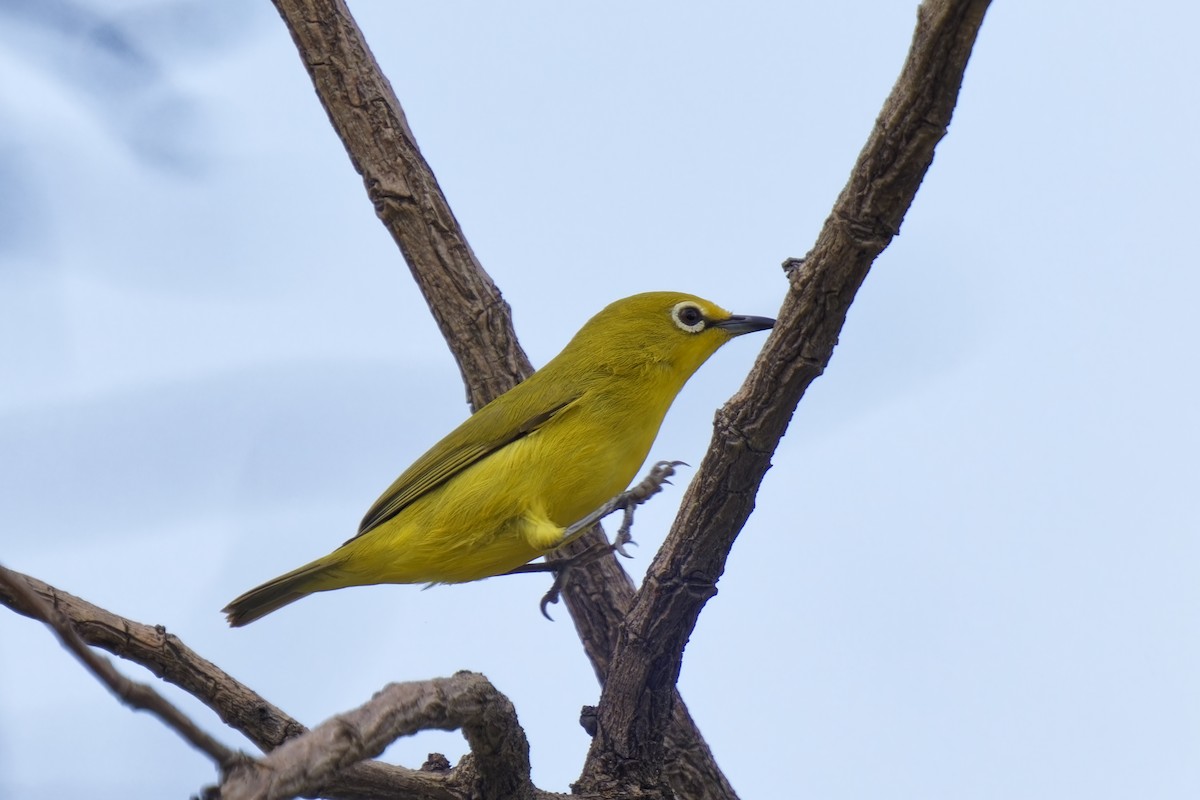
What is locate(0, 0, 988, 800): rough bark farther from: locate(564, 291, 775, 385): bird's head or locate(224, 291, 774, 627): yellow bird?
locate(564, 291, 775, 385): bird's head

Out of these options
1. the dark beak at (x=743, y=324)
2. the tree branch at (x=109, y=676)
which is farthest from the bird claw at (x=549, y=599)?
the tree branch at (x=109, y=676)

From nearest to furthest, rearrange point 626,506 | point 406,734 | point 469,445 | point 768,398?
point 406,734
point 768,398
point 626,506
point 469,445

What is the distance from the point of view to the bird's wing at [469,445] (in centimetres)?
514

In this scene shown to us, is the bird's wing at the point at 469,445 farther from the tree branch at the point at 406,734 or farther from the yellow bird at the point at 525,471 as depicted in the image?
the tree branch at the point at 406,734

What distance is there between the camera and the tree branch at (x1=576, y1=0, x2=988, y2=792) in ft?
10.6

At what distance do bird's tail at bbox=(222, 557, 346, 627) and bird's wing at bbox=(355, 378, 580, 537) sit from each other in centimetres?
27

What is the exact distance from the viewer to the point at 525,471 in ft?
16.0

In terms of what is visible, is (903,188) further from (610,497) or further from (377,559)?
(377,559)

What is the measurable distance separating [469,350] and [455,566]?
1583 mm

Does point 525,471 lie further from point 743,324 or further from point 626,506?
point 743,324

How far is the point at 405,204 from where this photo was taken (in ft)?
19.8

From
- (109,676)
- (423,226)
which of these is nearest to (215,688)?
(109,676)

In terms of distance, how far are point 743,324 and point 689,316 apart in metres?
0.25

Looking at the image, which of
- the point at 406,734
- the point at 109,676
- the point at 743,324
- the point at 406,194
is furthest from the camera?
the point at 406,194
